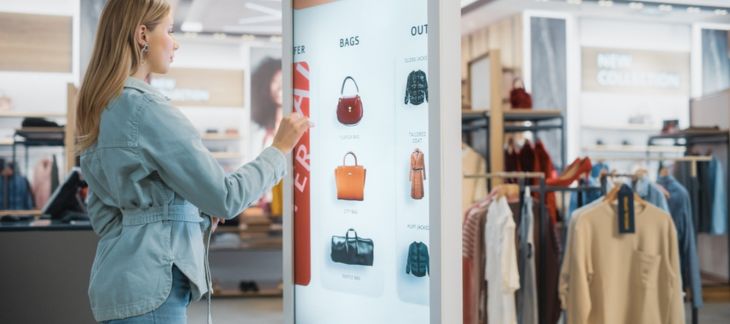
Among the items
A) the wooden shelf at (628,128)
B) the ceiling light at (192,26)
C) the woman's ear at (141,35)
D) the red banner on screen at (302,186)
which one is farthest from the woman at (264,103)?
the woman's ear at (141,35)

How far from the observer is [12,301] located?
329cm

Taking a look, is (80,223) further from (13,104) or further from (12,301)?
(13,104)

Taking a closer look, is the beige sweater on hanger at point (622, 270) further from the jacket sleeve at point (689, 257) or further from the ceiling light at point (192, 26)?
the ceiling light at point (192, 26)

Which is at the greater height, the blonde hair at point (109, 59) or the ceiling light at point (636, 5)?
the ceiling light at point (636, 5)

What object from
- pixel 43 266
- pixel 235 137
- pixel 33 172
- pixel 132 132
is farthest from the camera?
pixel 235 137

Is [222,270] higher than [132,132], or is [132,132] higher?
[132,132]

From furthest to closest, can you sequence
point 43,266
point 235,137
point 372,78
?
point 235,137 → point 43,266 → point 372,78

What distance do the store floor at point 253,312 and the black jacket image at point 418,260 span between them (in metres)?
4.65

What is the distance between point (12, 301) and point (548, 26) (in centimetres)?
707

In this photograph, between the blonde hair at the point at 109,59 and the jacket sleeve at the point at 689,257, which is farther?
the jacket sleeve at the point at 689,257

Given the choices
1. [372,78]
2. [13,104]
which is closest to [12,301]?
[372,78]

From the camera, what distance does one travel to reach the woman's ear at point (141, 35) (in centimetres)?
155

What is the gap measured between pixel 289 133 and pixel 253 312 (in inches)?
207

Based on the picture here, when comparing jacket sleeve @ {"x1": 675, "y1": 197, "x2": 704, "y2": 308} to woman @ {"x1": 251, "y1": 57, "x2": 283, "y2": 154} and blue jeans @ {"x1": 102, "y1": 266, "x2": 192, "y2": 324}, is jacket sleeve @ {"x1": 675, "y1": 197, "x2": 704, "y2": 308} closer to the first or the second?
blue jeans @ {"x1": 102, "y1": 266, "x2": 192, "y2": 324}
